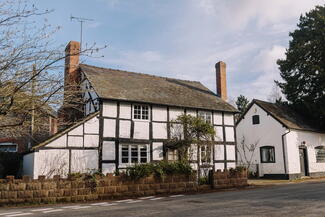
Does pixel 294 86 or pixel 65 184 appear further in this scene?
pixel 294 86

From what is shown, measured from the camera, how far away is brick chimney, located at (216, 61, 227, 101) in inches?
972

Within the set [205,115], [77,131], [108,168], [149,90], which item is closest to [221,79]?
[205,115]

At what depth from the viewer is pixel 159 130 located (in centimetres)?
1919

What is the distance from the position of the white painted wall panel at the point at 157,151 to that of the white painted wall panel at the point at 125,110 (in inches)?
95.7

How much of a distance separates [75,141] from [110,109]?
2.79 m

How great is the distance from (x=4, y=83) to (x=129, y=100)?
463 inches

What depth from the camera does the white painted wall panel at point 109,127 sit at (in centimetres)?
1733

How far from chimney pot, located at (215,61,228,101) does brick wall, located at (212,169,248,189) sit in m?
8.01

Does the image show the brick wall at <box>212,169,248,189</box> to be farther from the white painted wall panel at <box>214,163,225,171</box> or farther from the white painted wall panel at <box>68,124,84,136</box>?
the white painted wall panel at <box>68,124,84,136</box>

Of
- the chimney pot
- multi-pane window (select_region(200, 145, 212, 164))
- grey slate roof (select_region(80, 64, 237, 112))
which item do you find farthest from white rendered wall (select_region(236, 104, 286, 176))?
multi-pane window (select_region(200, 145, 212, 164))

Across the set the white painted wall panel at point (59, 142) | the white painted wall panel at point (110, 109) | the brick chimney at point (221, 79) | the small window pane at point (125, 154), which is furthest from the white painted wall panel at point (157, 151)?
the brick chimney at point (221, 79)

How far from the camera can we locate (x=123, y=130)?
1794 centimetres

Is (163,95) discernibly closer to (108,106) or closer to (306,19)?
(108,106)

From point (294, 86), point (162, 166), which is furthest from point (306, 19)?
point (162, 166)
